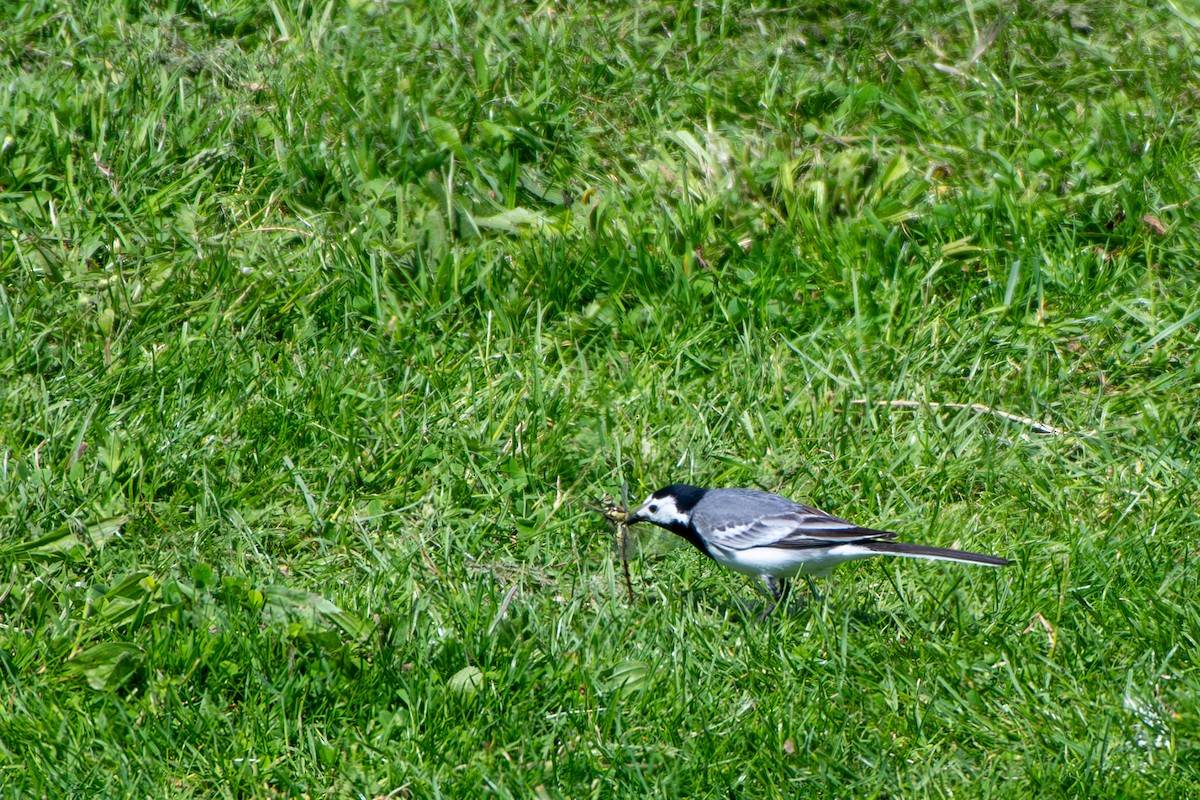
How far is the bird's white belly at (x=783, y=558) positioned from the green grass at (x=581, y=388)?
15 cm

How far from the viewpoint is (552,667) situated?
411cm

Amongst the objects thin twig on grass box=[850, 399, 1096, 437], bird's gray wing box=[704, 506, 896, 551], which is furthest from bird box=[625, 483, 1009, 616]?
thin twig on grass box=[850, 399, 1096, 437]

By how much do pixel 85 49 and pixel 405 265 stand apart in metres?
2.22

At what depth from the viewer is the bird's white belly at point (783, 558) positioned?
4.66 m

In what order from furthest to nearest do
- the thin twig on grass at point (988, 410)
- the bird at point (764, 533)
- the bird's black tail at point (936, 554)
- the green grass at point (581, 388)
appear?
the thin twig on grass at point (988, 410), the bird at point (764, 533), the bird's black tail at point (936, 554), the green grass at point (581, 388)

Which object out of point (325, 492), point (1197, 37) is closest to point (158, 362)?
point (325, 492)

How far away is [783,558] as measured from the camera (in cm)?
471

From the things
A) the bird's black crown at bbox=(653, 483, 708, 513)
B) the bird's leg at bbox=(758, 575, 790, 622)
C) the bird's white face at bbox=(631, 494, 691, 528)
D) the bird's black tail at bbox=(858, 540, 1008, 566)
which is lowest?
the bird's leg at bbox=(758, 575, 790, 622)

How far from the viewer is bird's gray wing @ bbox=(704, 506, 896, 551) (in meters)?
4.64

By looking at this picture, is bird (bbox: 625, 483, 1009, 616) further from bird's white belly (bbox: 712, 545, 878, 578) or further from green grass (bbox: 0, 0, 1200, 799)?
green grass (bbox: 0, 0, 1200, 799)

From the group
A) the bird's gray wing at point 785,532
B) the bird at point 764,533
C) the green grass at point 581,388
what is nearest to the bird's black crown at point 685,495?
the bird at point 764,533

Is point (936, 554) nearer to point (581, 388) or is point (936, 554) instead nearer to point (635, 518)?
point (635, 518)

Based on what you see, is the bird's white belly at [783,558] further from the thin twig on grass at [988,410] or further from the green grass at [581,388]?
the thin twig on grass at [988,410]

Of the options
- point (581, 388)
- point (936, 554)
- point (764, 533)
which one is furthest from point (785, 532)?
point (581, 388)
